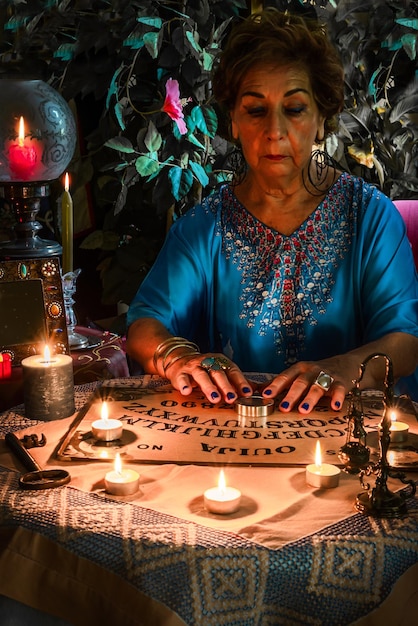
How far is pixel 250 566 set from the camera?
1121 mm

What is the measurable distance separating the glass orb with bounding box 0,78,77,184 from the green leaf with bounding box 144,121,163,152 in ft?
2.31

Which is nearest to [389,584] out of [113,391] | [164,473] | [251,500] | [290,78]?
[251,500]

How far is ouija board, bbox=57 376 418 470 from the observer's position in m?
1.46

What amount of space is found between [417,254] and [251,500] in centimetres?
183

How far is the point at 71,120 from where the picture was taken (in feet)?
8.63

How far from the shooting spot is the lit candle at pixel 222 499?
4.02 feet

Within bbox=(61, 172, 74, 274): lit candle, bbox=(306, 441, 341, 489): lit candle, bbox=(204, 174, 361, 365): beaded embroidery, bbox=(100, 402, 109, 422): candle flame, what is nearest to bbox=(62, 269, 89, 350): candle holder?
bbox=(61, 172, 74, 274): lit candle

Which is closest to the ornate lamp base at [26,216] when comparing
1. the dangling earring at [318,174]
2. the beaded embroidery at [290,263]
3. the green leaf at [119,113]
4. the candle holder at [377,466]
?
the beaded embroidery at [290,263]

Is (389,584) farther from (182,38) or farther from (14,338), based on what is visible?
(182,38)

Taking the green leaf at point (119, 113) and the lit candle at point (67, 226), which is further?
the green leaf at point (119, 113)

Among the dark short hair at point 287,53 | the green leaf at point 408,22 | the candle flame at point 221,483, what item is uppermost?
the green leaf at point 408,22

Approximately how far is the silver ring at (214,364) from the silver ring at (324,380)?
185 millimetres

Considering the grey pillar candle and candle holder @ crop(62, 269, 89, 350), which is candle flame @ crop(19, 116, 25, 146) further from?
the grey pillar candle

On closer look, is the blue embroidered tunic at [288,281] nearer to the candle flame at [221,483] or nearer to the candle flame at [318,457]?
the candle flame at [318,457]
